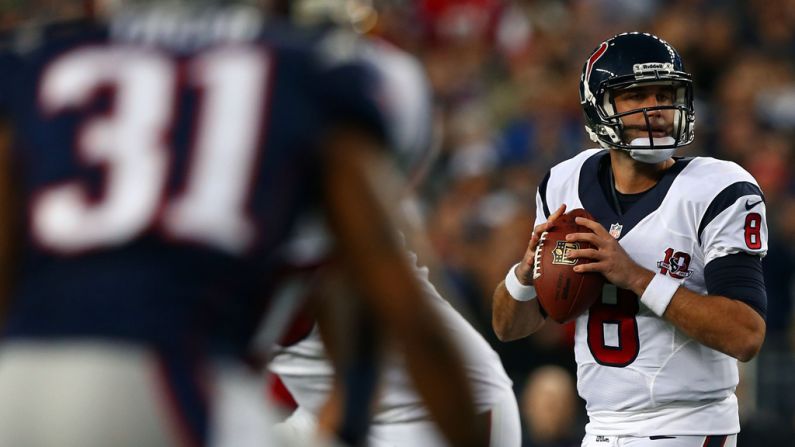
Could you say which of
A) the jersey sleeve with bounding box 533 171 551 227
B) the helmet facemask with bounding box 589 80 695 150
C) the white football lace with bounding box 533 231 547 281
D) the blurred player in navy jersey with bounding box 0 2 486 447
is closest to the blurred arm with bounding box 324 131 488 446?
the blurred player in navy jersey with bounding box 0 2 486 447

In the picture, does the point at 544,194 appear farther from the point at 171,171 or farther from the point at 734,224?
the point at 171,171

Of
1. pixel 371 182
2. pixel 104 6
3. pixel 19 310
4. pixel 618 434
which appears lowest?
pixel 618 434

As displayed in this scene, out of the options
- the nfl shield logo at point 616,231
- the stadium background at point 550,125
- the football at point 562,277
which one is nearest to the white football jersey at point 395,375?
the football at point 562,277

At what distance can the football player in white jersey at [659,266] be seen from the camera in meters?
4.19

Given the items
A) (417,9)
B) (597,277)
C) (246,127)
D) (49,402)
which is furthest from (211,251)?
(417,9)

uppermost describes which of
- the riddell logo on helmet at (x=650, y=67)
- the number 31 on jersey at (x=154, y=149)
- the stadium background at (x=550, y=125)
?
the number 31 on jersey at (x=154, y=149)

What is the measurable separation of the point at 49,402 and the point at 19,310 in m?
0.21

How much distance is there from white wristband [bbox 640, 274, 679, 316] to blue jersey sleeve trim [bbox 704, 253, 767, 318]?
12cm

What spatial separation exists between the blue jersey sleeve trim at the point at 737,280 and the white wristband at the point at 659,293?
12 cm

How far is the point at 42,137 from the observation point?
2.54m

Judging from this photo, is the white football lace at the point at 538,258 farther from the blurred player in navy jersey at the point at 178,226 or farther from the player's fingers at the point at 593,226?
the blurred player in navy jersey at the point at 178,226

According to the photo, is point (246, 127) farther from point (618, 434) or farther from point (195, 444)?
point (618, 434)

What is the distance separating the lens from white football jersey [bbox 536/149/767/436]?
427 cm

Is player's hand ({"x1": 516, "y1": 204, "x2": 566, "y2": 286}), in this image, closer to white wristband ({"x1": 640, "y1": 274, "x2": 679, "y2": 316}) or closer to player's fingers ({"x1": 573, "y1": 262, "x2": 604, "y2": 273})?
player's fingers ({"x1": 573, "y1": 262, "x2": 604, "y2": 273})
